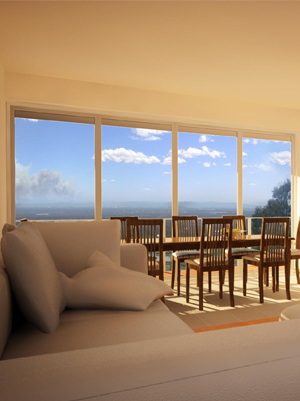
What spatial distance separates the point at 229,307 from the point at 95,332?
8.09 feet

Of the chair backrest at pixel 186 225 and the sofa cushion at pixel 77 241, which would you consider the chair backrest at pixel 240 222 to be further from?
the sofa cushion at pixel 77 241

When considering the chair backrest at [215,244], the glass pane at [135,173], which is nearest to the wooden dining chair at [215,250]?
the chair backrest at [215,244]

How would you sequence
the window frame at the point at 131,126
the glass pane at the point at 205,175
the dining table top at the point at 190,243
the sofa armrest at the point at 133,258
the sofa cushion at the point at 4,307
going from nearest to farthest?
1. the sofa cushion at the point at 4,307
2. the sofa armrest at the point at 133,258
3. the dining table top at the point at 190,243
4. the window frame at the point at 131,126
5. the glass pane at the point at 205,175

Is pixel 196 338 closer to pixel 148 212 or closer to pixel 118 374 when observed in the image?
pixel 118 374

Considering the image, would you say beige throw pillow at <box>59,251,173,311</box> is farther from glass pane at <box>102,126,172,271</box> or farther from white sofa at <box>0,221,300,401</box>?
glass pane at <box>102,126,172,271</box>

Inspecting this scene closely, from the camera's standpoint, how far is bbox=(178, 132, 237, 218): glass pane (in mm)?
6812

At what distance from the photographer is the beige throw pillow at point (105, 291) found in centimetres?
163

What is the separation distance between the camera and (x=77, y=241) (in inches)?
77.3

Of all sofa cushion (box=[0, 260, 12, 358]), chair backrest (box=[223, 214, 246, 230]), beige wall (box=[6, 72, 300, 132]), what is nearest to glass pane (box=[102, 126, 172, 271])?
beige wall (box=[6, 72, 300, 132])

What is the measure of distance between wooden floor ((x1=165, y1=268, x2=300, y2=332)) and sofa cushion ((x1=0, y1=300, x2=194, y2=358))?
1437mm

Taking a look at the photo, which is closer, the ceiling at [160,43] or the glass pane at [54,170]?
the ceiling at [160,43]

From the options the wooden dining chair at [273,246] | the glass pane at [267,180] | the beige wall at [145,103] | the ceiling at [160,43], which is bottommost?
the wooden dining chair at [273,246]

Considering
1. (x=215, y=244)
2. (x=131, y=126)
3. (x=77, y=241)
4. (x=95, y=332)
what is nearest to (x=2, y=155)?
(x=131, y=126)

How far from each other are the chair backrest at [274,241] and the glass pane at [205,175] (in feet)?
8.71
